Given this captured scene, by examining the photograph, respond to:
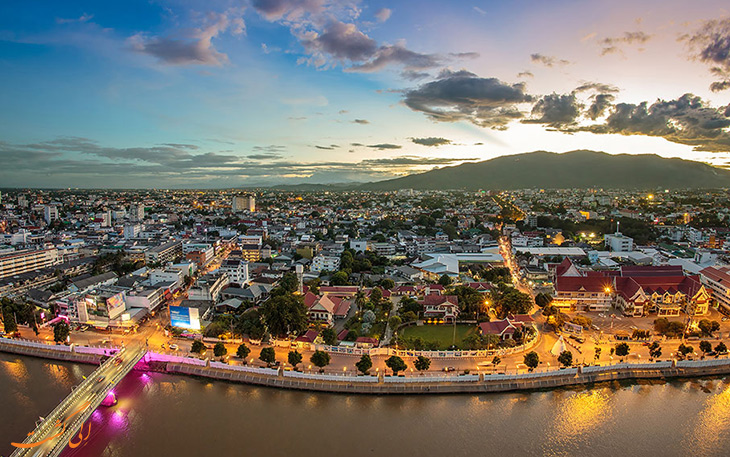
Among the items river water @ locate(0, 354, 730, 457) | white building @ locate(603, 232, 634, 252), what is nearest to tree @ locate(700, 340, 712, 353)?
river water @ locate(0, 354, 730, 457)

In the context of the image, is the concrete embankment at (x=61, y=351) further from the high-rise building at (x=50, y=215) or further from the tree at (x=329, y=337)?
the high-rise building at (x=50, y=215)


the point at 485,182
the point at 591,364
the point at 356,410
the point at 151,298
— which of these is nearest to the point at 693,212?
the point at 591,364

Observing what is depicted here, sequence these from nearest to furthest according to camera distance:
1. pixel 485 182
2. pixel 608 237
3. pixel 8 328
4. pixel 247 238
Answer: pixel 8 328 < pixel 608 237 < pixel 247 238 < pixel 485 182

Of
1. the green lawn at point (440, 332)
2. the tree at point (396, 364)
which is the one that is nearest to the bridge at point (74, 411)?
the tree at point (396, 364)

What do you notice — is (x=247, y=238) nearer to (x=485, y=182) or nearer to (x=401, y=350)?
(x=401, y=350)

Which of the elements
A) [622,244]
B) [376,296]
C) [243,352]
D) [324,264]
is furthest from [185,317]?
[622,244]

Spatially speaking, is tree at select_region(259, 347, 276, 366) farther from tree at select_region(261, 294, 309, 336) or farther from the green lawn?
the green lawn

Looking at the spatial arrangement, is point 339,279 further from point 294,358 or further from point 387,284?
point 294,358
